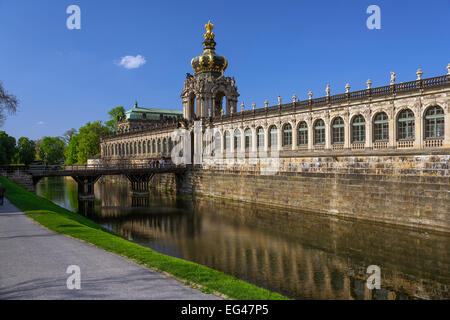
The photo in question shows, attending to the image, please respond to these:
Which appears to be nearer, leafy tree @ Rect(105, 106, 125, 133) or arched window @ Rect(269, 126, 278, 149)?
arched window @ Rect(269, 126, 278, 149)

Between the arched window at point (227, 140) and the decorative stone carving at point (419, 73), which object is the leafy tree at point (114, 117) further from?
the decorative stone carving at point (419, 73)

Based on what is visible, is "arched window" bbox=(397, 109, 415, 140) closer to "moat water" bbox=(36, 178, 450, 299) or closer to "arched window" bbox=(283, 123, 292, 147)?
"moat water" bbox=(36, 178, 450, 299)

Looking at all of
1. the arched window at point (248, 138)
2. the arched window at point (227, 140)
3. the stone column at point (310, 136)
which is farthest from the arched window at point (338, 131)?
the arched window at point (227, 140)

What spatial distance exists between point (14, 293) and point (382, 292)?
12953 mm

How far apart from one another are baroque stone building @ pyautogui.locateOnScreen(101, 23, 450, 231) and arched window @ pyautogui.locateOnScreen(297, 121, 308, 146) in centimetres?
10

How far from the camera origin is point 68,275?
1020 cm

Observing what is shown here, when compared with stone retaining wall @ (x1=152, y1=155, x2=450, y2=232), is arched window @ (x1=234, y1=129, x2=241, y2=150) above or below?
above

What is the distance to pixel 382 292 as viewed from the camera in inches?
550

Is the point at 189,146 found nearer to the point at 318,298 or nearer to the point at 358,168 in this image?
the point at 358,168

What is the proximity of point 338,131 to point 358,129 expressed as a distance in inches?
81.1

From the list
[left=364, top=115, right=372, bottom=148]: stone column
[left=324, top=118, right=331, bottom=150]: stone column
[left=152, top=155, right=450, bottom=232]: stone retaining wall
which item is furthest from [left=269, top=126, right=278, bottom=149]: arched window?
[left=364, top=115, right=372, bottom=148]: stone column

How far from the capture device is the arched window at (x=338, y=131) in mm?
31328

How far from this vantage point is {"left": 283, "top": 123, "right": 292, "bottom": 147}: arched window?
120 ft

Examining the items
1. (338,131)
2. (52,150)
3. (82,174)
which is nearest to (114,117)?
(52,150)
